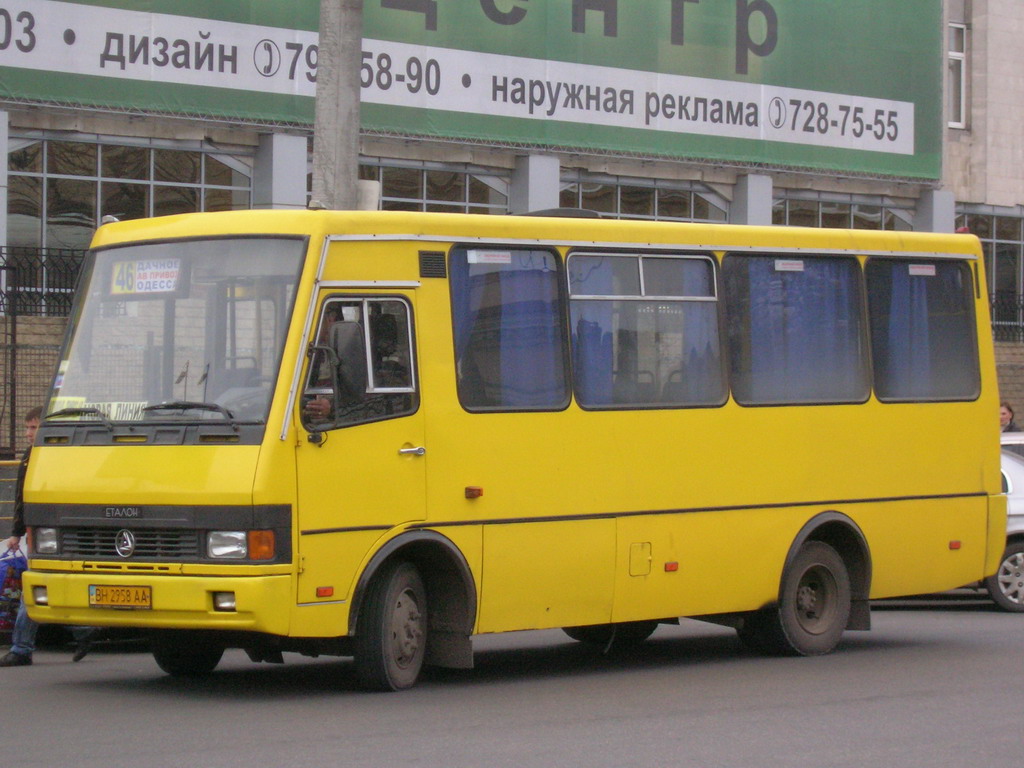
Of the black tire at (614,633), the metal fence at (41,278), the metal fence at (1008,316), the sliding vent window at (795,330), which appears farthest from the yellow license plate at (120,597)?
the metal fence at (1008,316)

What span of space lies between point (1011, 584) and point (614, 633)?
548 centimetres

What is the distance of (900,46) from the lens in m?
32.5

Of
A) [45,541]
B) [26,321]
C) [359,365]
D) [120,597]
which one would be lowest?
[120,597]

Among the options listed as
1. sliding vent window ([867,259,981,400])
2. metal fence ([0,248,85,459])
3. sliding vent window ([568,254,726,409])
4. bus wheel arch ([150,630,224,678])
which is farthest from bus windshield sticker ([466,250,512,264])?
metal fence ([0,248,85,459])

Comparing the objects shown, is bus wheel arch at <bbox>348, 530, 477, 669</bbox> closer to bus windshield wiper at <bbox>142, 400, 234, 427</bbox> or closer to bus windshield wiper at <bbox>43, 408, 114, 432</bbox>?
bus windshield wiper at <bbox>142, 400, 234, 427</bbox>

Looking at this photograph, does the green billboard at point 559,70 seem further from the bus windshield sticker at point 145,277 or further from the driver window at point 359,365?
the driver window at point 359,365

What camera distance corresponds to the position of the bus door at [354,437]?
9.55 metres

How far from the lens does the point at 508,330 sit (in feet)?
35.3

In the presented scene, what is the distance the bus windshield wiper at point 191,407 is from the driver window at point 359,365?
424 mm

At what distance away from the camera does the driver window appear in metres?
9.64

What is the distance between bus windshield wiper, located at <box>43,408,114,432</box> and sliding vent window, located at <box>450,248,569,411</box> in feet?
6.84

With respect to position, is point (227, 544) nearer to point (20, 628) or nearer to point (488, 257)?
point (488, 257)

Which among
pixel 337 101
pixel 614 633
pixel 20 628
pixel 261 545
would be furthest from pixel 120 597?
pixel 337 101

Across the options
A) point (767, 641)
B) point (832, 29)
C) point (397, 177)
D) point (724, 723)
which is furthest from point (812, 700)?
point (832, 29)
